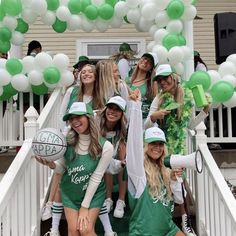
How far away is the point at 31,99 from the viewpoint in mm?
6465

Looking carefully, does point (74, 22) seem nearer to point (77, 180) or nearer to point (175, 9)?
point (175, 9)

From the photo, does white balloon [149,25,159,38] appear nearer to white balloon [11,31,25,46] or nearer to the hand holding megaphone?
white balloon [11,31,25,46]

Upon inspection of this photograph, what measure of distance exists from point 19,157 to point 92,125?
28.3 inches

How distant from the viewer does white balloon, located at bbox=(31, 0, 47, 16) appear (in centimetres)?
601

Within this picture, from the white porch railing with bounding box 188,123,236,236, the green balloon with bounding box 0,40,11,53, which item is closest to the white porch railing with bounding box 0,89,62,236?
the white porch railing with bounding box 188,123,236,236

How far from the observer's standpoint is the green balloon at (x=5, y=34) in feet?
20.1

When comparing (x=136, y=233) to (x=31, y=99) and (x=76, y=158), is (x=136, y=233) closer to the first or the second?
(x=76, y=158)

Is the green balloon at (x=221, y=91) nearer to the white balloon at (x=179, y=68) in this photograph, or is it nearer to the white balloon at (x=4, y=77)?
the white balloon at (x=179, y=68)

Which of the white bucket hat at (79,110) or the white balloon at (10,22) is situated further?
the white balloon at (10,22)

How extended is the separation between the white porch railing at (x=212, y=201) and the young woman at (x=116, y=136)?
73 centimetres

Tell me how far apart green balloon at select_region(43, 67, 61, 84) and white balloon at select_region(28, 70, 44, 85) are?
0.19 feet

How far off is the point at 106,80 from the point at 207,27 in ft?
20.5

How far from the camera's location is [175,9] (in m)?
5.73

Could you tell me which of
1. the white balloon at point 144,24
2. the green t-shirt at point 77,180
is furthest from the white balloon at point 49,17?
the green t-shirt at point 77,180
